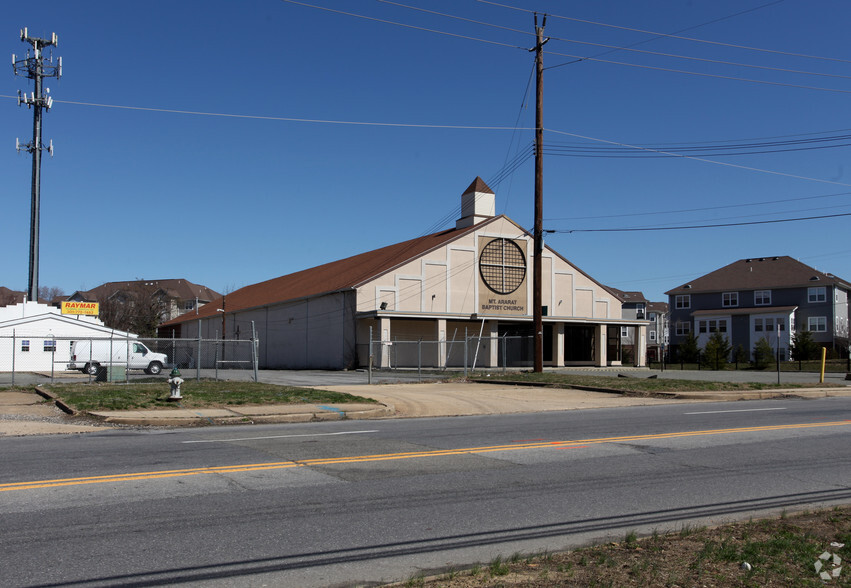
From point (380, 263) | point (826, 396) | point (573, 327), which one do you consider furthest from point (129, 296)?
point (826, 396)

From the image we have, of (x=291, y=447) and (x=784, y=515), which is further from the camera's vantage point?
(x=291, y=447)

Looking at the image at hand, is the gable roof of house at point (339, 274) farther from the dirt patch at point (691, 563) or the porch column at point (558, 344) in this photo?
the dirt patch at point (691, 563)

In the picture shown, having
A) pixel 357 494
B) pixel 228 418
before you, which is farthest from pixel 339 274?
pixel 357 494

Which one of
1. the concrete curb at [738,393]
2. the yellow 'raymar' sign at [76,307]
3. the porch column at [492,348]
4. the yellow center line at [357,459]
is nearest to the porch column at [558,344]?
the porch column at [492,348]

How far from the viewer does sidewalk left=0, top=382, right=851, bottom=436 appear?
48.4 ft

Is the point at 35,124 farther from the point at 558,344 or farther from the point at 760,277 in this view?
the point at 760,277

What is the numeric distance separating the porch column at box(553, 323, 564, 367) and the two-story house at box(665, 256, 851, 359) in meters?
26.9

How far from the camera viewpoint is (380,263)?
47938mm

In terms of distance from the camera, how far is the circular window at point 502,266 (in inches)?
1827

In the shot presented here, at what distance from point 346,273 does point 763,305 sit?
42.7m

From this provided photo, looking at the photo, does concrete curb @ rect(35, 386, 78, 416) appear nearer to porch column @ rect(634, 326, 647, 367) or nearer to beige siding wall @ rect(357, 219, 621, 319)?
beige siding wall @ rect(357, 219, 621, 319)

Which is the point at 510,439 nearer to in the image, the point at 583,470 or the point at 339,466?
the point at 583,470

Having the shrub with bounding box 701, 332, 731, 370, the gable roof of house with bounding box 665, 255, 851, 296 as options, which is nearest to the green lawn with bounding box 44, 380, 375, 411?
the shrub with bounding box 701, 332, 731, 370

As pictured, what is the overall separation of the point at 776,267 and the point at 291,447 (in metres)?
70.7
